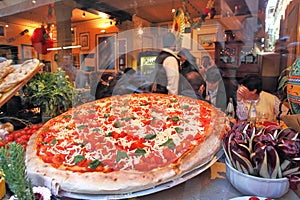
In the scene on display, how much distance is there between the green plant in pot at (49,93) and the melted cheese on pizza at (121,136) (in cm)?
8

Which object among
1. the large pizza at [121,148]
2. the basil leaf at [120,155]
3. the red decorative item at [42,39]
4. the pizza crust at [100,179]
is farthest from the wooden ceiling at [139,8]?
the pizza crust at [100,179]

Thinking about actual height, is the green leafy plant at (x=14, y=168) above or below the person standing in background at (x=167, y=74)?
below

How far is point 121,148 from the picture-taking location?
862mm

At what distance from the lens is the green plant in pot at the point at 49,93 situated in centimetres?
118

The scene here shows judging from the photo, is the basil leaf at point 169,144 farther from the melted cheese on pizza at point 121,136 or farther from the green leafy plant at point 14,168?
the green leafy plant at point 14,168

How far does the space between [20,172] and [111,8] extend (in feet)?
13.7

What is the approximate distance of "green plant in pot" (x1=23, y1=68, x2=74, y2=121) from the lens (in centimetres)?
118

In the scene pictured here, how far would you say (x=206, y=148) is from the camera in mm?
821

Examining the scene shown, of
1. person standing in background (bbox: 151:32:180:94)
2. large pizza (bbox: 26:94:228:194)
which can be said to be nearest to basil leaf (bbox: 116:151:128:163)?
large pizza (bbox: 26:94:228:194)

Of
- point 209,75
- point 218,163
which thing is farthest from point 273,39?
point 218,163

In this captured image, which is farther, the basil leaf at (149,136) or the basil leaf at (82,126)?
the basil leaf at (82,126)

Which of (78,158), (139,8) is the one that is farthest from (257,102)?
(139,8)

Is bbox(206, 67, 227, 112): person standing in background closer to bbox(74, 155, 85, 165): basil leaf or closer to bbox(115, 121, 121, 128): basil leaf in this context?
bbox(115, 121, 121, 128): basil leaf

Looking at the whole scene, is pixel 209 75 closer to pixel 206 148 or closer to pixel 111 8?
pixel 206 148
